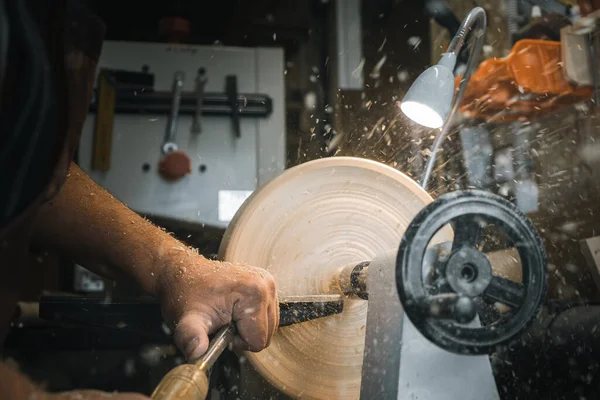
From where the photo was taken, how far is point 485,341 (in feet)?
2.43

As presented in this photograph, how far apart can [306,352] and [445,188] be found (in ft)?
3.06

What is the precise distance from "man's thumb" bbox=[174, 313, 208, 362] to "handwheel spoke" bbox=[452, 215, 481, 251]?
14.9 inches

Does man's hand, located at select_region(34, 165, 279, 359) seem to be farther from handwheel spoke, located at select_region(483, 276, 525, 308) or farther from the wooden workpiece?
handwheel spoke, located at select_region(483, 276, 525, 308)

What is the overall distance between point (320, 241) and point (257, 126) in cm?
91

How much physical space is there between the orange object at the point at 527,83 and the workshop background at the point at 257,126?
0.10 m

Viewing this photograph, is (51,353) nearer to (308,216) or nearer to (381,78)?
(308,216)

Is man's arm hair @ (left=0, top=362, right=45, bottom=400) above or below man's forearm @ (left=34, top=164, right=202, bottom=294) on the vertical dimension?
below

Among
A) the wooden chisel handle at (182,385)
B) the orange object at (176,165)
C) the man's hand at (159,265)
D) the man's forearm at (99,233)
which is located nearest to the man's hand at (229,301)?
the man's hand at (159,265)

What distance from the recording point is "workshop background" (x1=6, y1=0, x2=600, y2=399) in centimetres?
192

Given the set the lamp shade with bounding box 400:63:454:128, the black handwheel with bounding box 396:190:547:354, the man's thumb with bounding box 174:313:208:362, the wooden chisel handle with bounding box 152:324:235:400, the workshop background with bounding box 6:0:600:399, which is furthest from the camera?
the workshop background with bounding box 6:0:600:399

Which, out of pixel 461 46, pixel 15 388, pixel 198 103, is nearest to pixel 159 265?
pixel 15 388

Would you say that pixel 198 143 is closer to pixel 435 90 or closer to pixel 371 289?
pixel 435 90

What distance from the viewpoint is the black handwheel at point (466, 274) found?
2.43 ft

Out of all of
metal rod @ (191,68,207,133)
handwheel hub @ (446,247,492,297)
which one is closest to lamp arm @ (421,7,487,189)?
handwheel hub @ (446,247,492,297)
